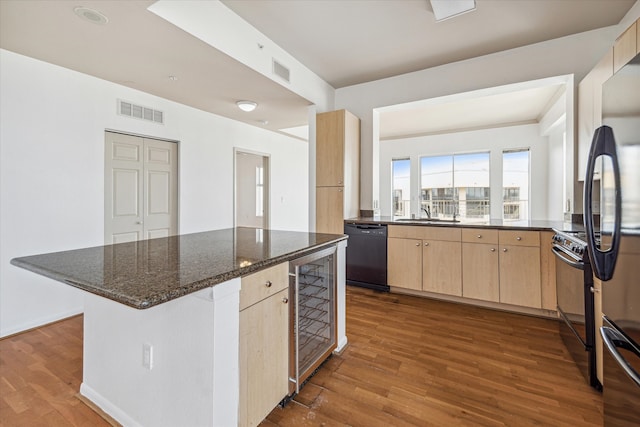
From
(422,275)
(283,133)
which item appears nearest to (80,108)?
(283,133)

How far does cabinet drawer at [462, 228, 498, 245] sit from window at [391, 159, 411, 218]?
4068mm

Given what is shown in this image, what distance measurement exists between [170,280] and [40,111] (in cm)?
290

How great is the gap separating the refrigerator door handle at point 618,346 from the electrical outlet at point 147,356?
1812mm

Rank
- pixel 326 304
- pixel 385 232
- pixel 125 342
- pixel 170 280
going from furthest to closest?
1. pixel 385 232
2. pixel 326 304
3. pixel 125 342
4. pixel 170 280

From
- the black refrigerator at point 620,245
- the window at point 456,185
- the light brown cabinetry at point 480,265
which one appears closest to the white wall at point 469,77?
the light brown cabinetry at point 480,265

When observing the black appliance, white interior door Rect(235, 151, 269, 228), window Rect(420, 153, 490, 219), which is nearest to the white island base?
the black appliance

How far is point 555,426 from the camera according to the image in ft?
4.92

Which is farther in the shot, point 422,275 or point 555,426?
point 422,275

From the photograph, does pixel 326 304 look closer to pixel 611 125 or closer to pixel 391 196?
pixel 611 125

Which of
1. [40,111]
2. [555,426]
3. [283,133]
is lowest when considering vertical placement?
[555,426]

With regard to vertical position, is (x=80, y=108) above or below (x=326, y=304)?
above

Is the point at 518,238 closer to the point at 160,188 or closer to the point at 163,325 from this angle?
the point at 163,325

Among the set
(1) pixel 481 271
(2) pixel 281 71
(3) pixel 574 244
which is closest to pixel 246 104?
(2) pixel 281 71

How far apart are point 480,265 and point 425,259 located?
55cm
